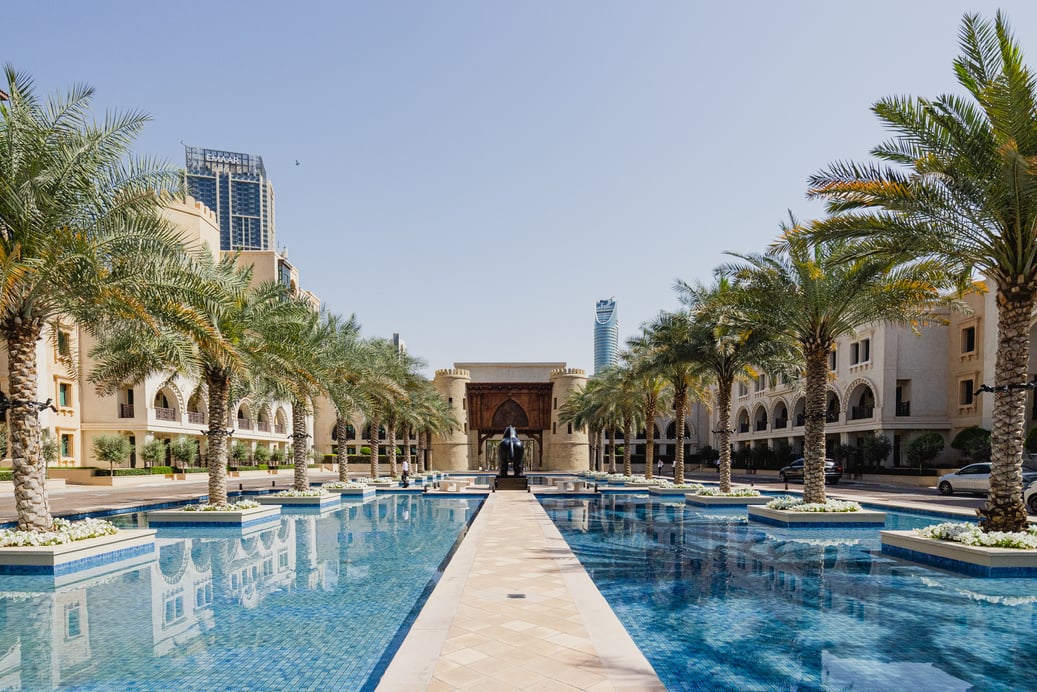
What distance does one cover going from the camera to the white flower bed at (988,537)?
33.0 ft

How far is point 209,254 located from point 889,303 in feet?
53.5

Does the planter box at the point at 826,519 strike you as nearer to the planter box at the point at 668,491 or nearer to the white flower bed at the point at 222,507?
the planter box at the point at 668,491

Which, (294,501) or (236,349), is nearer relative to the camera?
(236,349)

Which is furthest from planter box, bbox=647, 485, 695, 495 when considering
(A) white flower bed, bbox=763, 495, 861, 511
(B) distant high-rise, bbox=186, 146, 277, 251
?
(B) distant high-rise, bbox=186, 146, 277, 251

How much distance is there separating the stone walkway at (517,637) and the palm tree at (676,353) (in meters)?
13.6

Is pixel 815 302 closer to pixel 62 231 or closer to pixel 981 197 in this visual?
pixel 981 197

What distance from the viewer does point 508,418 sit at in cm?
6059

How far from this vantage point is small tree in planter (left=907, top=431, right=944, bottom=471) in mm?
30922

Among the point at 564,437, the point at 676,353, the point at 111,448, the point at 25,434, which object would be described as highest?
the point at 676,353

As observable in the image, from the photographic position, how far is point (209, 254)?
51.0ft

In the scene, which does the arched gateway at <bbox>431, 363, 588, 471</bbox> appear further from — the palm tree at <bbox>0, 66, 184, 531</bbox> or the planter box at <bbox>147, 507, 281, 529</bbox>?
the palm tree at <bbox>0, 66, 184, 531</bbox>

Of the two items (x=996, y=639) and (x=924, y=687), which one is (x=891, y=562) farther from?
(x=924, y=687)

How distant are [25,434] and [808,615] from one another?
12.2 metres

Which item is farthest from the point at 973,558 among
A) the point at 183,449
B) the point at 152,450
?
the point at 152,450
